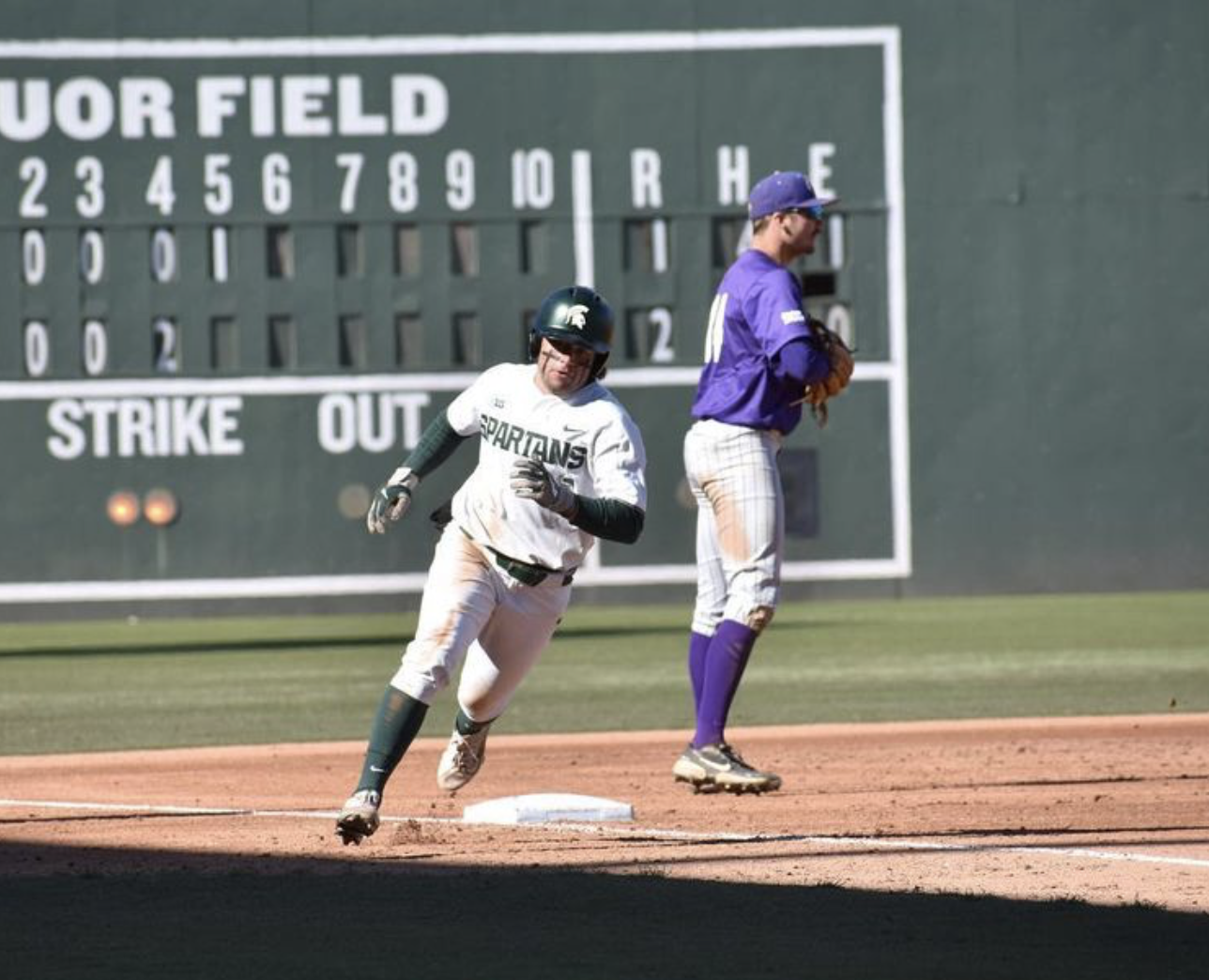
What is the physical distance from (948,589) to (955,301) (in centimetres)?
213

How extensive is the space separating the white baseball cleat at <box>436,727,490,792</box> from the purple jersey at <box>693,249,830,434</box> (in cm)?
145

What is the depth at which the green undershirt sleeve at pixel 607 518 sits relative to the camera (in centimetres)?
640

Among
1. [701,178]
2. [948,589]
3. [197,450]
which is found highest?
[701,178]

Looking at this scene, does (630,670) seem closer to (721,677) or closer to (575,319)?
(721,677)

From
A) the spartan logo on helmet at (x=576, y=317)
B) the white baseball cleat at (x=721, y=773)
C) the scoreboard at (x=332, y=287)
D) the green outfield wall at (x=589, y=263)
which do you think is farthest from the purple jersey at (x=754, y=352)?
the green outfield wall at (x=589, y=263)

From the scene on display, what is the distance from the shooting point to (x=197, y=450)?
18.0 meters

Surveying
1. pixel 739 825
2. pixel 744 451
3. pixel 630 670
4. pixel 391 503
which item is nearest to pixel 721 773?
pixel 739 825

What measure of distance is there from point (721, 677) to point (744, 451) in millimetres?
706

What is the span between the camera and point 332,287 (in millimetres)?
18047

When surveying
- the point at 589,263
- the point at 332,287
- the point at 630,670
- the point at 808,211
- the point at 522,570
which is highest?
the point at 589,263

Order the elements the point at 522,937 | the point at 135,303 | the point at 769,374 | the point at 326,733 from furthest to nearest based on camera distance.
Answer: the point at 135,303 < the point at 326,733 < the point at 769,374 < the point at 522,937

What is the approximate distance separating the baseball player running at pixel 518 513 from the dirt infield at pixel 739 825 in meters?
0.47

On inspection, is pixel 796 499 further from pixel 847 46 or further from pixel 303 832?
pixel 303 832

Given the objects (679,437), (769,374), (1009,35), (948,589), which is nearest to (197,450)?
(679,437)
